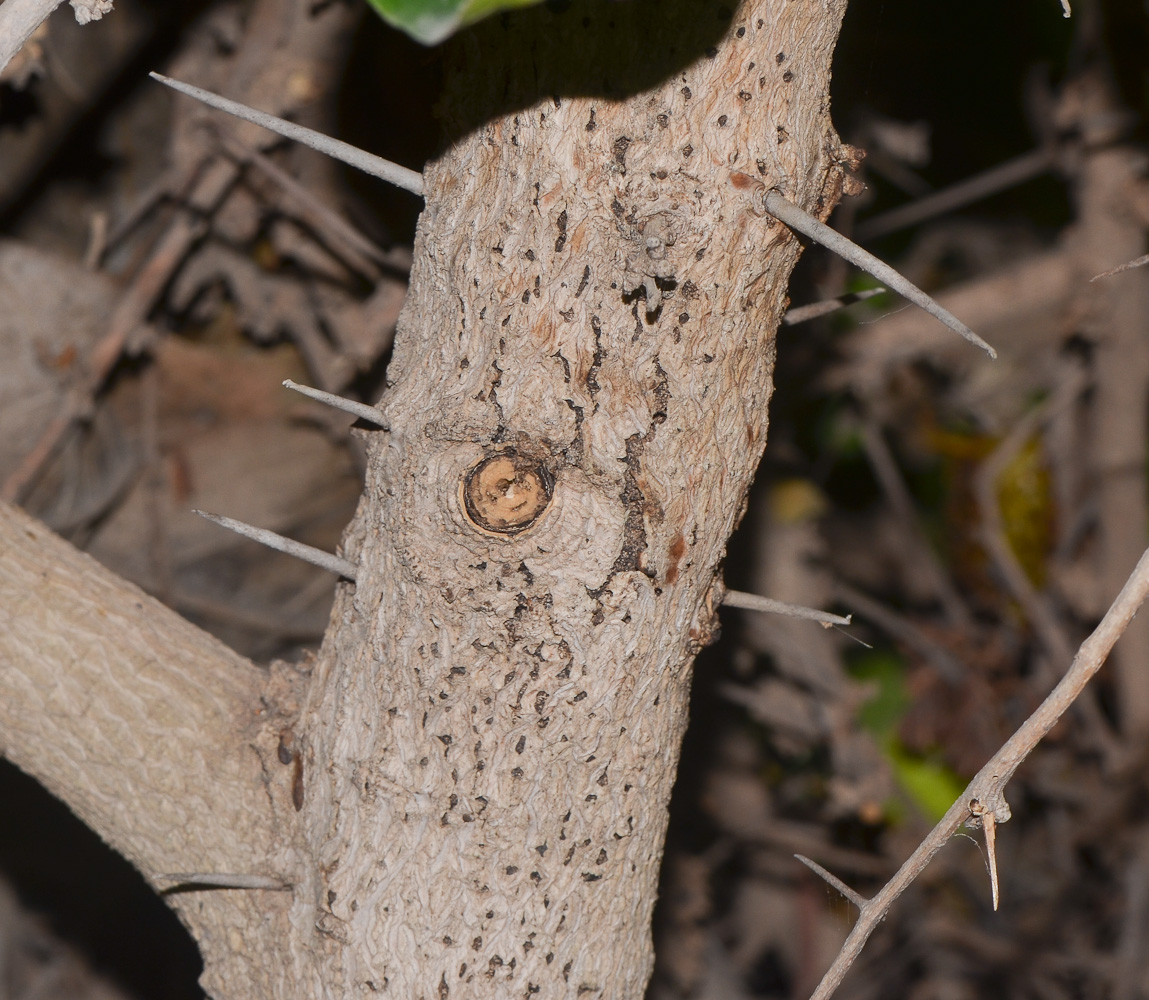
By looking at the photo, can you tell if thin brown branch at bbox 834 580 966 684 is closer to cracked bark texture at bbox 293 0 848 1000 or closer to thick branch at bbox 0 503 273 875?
cracked bark texture at bbox 293 0 848 1000

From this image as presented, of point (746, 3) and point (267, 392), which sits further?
point (267, 392)

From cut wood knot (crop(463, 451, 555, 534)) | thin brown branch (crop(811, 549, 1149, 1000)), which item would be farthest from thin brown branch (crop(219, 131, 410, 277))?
thin brown branch (crop(811, 549, 1149, 1000))

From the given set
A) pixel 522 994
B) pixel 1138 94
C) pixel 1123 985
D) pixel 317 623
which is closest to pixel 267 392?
pixel 317 623

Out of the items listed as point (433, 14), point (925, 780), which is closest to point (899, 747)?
point (925, 780)

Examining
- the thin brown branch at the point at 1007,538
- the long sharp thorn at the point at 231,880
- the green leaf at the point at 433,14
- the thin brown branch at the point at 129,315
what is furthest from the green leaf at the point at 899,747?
the green leaf at the point at 433,14

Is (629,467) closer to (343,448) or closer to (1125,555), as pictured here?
(343,448)

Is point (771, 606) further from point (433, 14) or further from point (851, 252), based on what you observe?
point (433, 14)

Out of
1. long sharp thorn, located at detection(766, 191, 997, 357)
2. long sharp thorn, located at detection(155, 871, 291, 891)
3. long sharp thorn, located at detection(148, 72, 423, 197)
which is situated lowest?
long sharp thorn, located at detection(155, 871, 291, 891)
